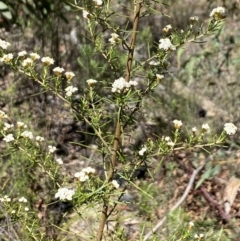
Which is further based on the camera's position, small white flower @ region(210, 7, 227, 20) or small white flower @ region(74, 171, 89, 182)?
small white flower @ region(210, 7, 227, 20)

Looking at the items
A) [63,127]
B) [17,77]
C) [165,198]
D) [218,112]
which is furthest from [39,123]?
[218,112]

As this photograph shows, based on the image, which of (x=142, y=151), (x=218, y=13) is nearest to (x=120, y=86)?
(x=142, y=151)

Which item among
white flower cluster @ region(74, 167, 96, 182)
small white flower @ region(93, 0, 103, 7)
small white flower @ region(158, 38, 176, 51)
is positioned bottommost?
white flower cluster @ region(74, 167, 96, 182)

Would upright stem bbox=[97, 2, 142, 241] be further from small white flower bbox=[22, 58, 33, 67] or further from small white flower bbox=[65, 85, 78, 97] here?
small white flower bbox=[22, 58, 33, 67]

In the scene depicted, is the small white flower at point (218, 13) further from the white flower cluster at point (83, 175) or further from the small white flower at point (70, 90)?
the white flower cluster at point (83, 175)

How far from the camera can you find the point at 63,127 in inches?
192

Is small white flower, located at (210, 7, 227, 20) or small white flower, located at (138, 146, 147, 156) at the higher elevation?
small white flower, located at (210, 7, 227, 20)

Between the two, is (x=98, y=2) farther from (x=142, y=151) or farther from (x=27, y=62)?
(x=142, y=151)

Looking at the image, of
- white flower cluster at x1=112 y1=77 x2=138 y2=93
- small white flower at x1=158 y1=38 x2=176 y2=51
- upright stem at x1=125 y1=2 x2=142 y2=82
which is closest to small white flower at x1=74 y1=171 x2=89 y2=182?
white flower cluster at x1=112 y1=77 x2=138 y2=93

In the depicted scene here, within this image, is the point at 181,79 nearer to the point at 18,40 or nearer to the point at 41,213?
the point at 18,40

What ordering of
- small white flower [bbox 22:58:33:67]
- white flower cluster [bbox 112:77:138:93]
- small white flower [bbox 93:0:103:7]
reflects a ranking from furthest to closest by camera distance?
small white flower [bbox 22:58:33:67] → small white flower [bbox 93:0:103:7] → white flower cluster [bbox 112:77:138:93]

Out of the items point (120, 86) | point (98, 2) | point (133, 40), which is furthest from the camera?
point (133, 40)

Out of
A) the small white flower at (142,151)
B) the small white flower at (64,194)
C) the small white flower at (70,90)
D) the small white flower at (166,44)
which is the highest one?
the small white flower at (166,44)

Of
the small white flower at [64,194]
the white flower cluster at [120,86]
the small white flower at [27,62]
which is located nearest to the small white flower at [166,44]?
the white flower cluster at [120,86]
